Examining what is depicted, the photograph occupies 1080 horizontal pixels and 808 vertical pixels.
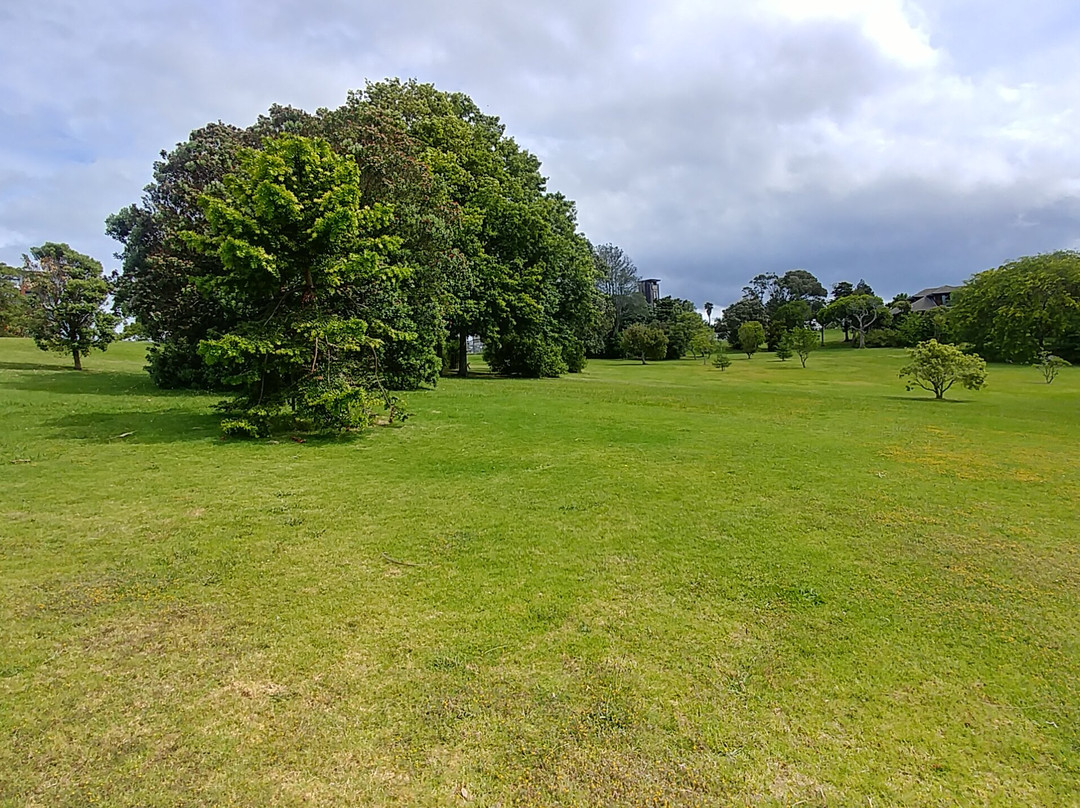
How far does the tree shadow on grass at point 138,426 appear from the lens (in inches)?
384

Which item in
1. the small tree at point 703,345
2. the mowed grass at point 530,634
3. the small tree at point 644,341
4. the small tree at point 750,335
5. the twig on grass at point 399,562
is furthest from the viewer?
the small tree at point 750,335

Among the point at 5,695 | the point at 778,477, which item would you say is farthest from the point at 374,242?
the point at 5,695

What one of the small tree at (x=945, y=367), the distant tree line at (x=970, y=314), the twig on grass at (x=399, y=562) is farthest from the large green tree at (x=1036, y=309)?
the twig on grass at (x=399, y=562)

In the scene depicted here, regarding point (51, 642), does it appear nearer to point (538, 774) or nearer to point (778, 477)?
point (538, 774)

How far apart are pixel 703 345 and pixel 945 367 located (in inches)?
1430

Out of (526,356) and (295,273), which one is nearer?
(295,273)

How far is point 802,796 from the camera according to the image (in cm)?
244

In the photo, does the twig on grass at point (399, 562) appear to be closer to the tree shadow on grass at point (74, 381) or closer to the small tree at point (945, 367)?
the tree shadow on grass at point (74, 381)

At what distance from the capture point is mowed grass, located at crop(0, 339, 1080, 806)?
8.30ft

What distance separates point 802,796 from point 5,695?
4.00m

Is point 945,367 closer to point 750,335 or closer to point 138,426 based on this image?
point 138,426

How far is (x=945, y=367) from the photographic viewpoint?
20406mm

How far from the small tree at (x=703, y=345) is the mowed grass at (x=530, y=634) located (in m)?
48.8

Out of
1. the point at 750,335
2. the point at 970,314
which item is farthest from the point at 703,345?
the point at 970,314
